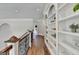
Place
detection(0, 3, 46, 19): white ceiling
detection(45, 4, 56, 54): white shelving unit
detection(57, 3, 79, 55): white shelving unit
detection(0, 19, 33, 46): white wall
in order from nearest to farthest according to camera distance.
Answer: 1. detection(57, 3, 79, 55): white shelving unit
2. detection(0, 3, 46, 19): white ceiling
3. detection(0, 19, 33, 46): white wall
4. detection(45, 4, 56, 54): white shelving unit

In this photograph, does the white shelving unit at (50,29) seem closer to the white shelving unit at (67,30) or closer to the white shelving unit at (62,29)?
the white shelving unit at (62,29)

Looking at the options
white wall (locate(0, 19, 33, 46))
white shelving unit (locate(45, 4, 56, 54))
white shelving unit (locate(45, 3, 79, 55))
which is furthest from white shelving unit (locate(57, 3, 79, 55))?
white wall (locate(0, 19, 33, 46))

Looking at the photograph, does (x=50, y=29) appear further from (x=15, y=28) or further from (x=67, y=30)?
(x=15, y=28)

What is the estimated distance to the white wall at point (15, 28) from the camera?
2.46 meters

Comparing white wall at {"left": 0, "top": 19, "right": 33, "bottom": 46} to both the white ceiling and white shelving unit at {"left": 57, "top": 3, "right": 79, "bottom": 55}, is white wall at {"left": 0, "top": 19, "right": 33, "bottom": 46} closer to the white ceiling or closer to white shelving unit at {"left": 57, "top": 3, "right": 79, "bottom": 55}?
the white ceiling

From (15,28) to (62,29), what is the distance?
963mm

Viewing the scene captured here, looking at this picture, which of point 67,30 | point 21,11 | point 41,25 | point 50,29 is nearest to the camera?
point 67,30

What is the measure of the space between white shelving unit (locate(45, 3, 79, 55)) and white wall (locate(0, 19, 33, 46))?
437 mm

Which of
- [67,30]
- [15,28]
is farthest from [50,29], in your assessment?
[15,28]

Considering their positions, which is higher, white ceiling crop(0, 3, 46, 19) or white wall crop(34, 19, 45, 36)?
white ceiling crop(0, 3, 46, 19)

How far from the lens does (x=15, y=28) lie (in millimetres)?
A: 2576

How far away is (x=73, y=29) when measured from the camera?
185 cm

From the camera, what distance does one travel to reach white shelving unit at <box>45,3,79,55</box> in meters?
1.94
